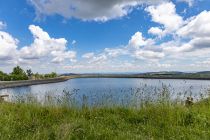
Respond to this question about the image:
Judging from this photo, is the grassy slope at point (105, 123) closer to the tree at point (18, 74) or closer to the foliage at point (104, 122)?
the foliage at point (104, 122)

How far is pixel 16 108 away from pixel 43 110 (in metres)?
1.02

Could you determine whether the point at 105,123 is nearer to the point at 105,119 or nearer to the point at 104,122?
the point at 104,122

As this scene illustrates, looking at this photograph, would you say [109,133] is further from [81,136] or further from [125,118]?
[125,118]

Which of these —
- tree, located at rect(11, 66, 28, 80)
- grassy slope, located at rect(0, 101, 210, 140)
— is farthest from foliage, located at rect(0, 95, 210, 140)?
tree, located at rect(11, 66, 28, 80)

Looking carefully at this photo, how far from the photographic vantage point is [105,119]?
7.39 metres

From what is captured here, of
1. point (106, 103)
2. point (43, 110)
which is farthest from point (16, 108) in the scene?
point (106, 103)

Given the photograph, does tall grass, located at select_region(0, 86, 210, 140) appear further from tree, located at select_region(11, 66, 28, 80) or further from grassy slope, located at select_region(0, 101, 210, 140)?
tree, located at select_region(11, 66, 28, 80)

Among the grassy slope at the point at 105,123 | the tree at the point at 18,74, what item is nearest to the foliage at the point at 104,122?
the grassy slope at the point at 105,123

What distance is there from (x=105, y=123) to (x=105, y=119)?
25cm

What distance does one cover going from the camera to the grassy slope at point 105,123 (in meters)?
5.87

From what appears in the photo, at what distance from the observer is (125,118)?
7.74 m

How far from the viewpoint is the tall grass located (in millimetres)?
5922

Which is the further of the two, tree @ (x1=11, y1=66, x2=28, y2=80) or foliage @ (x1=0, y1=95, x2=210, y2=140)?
tree @ (x1=11, y1=66, x2=28, y2=80)

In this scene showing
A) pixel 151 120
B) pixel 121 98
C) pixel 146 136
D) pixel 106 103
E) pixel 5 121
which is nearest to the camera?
pixel 146 136
